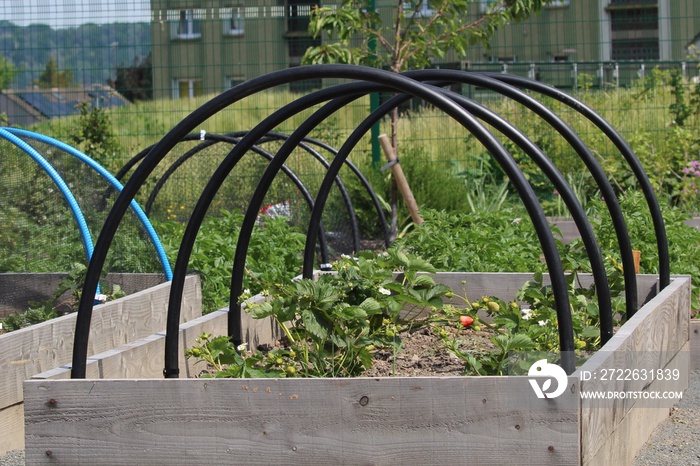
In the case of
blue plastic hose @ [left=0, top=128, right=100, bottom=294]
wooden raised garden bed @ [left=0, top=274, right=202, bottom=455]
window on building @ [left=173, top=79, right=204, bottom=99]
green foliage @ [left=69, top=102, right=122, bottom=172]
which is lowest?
wooden raised garden bed @ [left=0, top=274, right=202, bottom=455]

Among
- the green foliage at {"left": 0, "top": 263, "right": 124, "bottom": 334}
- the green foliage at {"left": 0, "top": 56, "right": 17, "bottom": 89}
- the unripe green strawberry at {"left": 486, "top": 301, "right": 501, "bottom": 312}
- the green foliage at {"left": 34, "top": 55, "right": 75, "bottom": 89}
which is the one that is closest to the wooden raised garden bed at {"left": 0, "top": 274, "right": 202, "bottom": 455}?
the green foliage at {"left": 0, "top": 263, "right": 124, "bottom": 334}

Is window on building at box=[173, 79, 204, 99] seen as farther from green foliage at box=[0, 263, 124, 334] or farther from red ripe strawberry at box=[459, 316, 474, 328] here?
red ripe strawberry at box=[459, 316, 474, 328]

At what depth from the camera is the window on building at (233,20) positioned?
9766mm

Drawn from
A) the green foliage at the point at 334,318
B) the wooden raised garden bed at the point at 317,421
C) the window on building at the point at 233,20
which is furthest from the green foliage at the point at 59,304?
the window on building at the point at 233,20

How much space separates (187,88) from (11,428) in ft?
24.2

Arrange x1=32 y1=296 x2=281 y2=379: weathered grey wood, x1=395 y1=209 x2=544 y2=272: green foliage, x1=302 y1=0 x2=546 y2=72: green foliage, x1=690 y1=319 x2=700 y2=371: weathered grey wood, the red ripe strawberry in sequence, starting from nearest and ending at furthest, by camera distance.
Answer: x1=32 y1=296 x2=281 y2=379: weathered grey wood < the red ripe strawberry < x1=690 y1=319 x2=700 y2=371: weathered grey wood < x1=395 y1=209 x2=544 y2=272: green foliage < x1=302 y1=0 x2=546 y2=72: green foliage

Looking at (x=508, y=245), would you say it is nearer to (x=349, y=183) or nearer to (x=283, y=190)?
(x=283, y=190)

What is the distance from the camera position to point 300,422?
2318 millimetres

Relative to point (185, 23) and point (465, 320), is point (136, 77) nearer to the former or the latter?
point (185, 23)

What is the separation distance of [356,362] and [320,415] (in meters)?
0.60

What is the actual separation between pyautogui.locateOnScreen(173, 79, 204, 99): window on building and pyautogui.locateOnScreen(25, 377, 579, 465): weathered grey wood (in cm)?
778

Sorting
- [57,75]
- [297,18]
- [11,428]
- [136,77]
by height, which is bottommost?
[11,428]

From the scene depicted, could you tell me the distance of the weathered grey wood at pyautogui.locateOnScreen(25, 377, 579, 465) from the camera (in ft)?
7.20

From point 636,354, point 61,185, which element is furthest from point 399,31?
point 636,354
